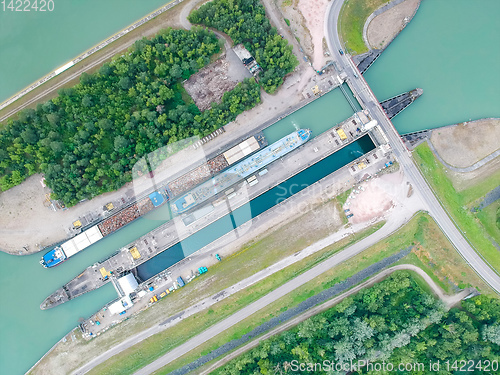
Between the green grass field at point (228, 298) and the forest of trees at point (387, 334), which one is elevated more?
the green grass field at point (228, 298)

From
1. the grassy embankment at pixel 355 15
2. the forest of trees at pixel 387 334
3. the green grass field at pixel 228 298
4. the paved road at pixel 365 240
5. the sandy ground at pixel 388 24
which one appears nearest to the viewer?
the forest of trees at pixel 387 334

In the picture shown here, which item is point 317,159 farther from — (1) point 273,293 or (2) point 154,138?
→ (2) point 154,138

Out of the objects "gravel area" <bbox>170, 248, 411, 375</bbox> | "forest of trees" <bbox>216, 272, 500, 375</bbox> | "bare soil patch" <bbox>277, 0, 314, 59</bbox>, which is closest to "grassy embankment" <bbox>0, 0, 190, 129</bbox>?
"bare soil patch" <bbox>277, 0, 314, 59</bbox>

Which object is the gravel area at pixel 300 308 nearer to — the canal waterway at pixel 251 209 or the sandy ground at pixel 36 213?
the canal waterway at pixel 251 209

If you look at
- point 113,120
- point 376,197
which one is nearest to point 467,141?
point 376,197

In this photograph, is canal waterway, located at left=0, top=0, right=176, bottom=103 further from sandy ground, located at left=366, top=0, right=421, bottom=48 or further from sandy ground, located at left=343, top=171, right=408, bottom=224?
sandy ground, located at left=343, top=171, right=408, bottom=224

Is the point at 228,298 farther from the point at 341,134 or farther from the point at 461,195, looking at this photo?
the point at 461,195

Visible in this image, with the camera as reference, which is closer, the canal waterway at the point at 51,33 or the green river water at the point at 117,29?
the green river water at the point at 117,29

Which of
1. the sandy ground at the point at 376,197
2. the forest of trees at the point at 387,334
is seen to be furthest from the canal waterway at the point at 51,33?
the forest of trees at the point at 387,334
